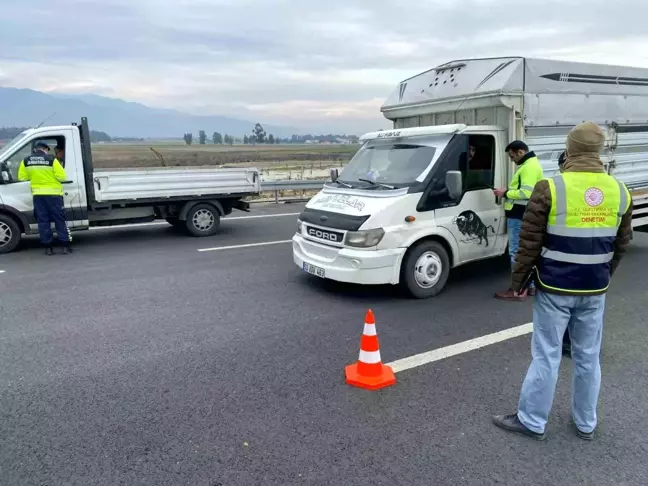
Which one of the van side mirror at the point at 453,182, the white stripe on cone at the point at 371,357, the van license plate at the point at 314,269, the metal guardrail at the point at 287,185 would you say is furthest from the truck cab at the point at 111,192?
the white stripe on cone at the point at 371,357

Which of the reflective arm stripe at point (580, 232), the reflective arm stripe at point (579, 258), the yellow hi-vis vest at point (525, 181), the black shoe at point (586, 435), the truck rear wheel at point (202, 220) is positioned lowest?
the black shoe at point (586, 435)

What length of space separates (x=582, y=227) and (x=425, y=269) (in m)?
3.10

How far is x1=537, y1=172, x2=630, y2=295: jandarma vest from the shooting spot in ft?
9.89

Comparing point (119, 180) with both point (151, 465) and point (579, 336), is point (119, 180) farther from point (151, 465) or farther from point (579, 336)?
point (579, 336)

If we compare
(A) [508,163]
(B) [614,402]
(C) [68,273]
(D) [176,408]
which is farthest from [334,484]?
(C) [68,273]

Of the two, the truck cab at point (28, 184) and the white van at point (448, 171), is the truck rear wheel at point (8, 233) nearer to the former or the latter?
the truck cab at point (28, 184)

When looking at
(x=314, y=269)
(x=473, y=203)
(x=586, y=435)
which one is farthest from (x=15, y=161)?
(x=586, y=435)

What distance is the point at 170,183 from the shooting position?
9.99 m

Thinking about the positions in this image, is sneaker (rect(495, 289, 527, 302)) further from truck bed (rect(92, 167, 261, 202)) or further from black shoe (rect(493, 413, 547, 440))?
truck bed (rect(92, 167, 261, 202))

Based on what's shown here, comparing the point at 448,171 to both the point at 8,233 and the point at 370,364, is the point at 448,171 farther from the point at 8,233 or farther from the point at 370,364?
the point at 8,233

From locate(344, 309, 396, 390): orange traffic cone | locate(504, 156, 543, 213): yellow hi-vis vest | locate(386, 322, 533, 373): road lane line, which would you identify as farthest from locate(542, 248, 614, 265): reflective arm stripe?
locate(504, 156, 543, 213): yellow hi-vis vest

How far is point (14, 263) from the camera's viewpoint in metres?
8.21

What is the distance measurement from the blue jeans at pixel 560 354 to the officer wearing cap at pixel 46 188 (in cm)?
828

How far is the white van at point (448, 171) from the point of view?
5.86 m
